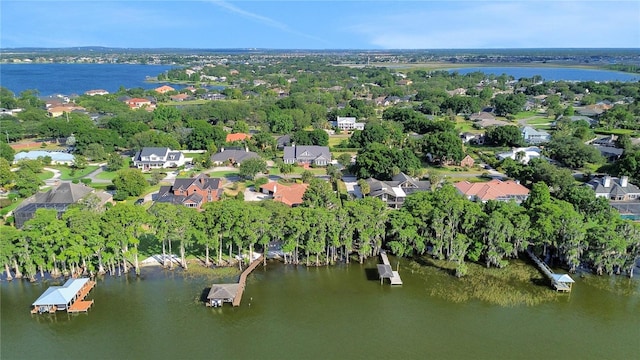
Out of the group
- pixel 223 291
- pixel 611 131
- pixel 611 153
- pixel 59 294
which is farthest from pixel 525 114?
pixel 59 294

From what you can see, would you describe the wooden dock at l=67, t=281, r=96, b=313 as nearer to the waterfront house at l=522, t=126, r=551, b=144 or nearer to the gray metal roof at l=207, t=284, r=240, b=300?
the gray metal roof at l=207, t=284, r=240, b=300

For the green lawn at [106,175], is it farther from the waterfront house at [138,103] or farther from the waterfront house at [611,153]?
the waterfront house at [611,153]

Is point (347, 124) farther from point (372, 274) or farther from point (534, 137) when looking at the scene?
point (372, 274)

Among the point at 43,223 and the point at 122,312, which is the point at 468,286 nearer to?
the point at 122,312

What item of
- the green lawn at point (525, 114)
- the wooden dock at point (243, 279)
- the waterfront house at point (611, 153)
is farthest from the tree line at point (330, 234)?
the green lawn at point (525, 114)

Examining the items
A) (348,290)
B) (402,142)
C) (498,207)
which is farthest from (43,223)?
(402,142)

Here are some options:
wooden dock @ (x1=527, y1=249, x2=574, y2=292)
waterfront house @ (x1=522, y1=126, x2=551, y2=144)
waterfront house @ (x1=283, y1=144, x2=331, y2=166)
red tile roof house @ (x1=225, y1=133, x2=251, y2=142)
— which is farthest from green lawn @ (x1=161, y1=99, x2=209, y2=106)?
wooden dock @ (x1=527, y1=249, x2=574, y2=292)
